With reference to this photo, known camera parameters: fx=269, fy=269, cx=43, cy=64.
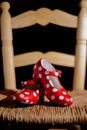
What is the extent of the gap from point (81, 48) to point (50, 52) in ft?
0.33

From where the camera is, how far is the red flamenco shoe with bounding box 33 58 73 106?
56 centimetres

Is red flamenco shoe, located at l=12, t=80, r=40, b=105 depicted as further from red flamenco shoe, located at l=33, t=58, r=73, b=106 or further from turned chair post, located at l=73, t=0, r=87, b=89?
turned chair post, located at l=73, t=0, r=87, b=89

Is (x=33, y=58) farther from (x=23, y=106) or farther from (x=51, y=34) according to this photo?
(x=23, y=106)

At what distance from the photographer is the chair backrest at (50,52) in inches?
34.4

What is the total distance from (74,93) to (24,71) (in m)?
0.50

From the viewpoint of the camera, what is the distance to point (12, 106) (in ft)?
1.85

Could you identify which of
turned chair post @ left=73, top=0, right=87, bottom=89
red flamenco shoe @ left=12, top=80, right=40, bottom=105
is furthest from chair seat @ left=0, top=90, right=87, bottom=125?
turned chair post @ left=73, top=0, right=87, bottom=89

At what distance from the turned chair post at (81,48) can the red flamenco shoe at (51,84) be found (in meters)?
0.23

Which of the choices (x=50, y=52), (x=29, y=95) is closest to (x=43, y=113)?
(x=29, y=95)

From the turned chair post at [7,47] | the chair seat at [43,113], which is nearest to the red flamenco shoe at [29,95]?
the chair seat at [43,113]

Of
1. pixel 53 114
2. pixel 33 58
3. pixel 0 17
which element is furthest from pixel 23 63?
pixel 53 114

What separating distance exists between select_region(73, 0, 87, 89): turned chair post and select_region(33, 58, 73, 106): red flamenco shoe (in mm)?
226

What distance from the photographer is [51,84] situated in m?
0.60

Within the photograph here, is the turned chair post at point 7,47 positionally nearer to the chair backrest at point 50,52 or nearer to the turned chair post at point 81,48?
the chair backrest at point 50,52
